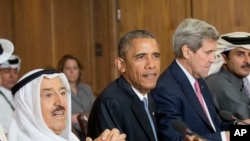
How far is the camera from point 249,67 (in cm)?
353

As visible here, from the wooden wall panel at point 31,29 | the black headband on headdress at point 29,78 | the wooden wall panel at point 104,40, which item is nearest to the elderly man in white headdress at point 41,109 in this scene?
the black headband on headdress at point 29,78

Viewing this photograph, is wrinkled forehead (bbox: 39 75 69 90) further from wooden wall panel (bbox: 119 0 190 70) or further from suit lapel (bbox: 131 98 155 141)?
wooden wall panel (bbox: 119 0 190 70)

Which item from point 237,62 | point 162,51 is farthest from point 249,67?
point 162,51

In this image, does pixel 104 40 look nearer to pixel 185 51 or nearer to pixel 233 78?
pixel 233 78

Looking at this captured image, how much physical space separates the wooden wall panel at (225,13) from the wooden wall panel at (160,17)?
0.14m

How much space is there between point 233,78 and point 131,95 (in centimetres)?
94

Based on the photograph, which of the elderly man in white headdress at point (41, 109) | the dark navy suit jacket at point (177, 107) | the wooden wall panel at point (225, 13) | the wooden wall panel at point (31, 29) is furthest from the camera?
the wooden wall panel at point (31, 29)

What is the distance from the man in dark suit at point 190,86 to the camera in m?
2.82

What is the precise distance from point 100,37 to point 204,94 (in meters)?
2.72

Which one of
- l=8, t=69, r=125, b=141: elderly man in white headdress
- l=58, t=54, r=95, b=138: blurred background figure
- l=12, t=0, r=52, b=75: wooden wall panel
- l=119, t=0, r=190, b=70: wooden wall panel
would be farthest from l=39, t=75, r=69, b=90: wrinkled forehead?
l=12, t=0, r=52, b=75: wooden wall panel

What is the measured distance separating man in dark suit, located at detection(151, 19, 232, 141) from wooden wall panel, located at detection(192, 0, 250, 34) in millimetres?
1527

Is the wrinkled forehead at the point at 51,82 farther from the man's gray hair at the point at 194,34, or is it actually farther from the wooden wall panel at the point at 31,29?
the wooden wall panel at the point at 31,29

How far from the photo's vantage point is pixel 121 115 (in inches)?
104

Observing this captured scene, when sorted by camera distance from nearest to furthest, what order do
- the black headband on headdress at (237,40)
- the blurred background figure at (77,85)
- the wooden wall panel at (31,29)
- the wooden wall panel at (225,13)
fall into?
the black headband on headdress at (237,40), the wooden wall panel at (225,13), the blurred background figure at (77,85), the wooden wall panel at (31,29)
